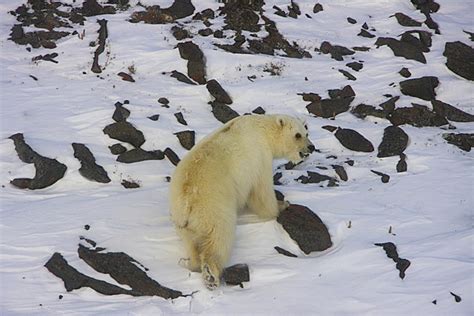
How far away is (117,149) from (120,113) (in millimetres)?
1488

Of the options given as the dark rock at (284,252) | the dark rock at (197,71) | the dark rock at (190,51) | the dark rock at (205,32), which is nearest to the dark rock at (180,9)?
the dark rock at (205,32)

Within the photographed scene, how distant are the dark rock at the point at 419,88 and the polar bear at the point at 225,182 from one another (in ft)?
22.5

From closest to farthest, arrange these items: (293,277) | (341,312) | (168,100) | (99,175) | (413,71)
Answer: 1. (341,312)
2. (293,277)
3. (99,175)
4. (168,100)
5. (413,71)

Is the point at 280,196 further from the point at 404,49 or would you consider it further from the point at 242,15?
the point at 242,15

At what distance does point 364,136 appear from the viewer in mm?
12922

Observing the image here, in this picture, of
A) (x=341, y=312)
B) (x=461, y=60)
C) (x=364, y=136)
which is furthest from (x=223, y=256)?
(x=461, y=60)

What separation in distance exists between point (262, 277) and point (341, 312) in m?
1.32

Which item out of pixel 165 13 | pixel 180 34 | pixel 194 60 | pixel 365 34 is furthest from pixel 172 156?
pixel 365 34

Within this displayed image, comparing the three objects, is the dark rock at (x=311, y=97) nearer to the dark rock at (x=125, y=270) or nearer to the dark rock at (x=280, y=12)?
the dark rock at (x=280, y=12)

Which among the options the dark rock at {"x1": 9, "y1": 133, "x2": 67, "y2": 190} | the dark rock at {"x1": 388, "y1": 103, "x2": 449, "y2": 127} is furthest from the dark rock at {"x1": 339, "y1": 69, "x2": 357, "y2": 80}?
the dark rock at {"x1": 9, "y1": 133, "x2": 67, "y2": 190}

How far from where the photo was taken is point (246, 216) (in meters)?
9.14

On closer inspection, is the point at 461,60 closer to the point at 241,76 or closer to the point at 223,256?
the point at 241,76

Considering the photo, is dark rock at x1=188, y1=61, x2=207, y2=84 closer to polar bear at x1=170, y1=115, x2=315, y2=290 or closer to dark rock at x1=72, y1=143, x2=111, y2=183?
dark rock at x1=72, y1=143, x2=111, y2=183

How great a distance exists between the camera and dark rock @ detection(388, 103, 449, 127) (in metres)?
13.7
